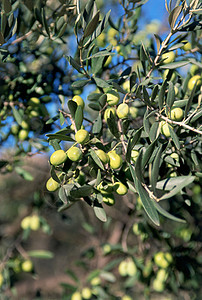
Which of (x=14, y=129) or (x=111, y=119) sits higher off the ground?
(x=111, y=119)

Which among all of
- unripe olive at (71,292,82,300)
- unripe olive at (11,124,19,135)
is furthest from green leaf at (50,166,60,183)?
unripe olive at (71,292,82,300)

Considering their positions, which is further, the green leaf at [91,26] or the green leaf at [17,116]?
the green leaf at [17,116]

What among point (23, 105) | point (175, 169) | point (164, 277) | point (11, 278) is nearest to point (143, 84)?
point (175, 169)

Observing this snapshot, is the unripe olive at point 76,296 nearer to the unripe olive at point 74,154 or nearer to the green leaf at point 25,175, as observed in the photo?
the green leaf at point 25,175

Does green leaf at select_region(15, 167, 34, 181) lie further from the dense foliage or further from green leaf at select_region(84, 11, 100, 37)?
green leaf at select_region(84, 11, 100, 37)

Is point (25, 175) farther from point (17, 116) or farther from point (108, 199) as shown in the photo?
point (108, 199)

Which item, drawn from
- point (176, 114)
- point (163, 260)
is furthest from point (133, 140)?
point (163, 260)

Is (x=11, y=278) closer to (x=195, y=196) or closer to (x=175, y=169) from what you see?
(x=195, y=196)

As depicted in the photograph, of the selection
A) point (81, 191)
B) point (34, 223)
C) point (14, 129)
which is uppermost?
point (81, 191)

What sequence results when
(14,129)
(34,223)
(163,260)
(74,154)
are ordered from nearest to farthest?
(74,154) → (14,129) → (163,260) → (34,223)

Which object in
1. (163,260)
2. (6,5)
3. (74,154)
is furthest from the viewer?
(163,260)

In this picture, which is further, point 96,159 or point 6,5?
point 6,5

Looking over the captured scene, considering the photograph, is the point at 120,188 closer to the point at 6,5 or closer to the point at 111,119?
the point at 111,119

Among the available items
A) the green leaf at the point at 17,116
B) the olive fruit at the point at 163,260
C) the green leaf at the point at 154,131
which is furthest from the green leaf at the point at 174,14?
the olive fruit at the point at 163,260
